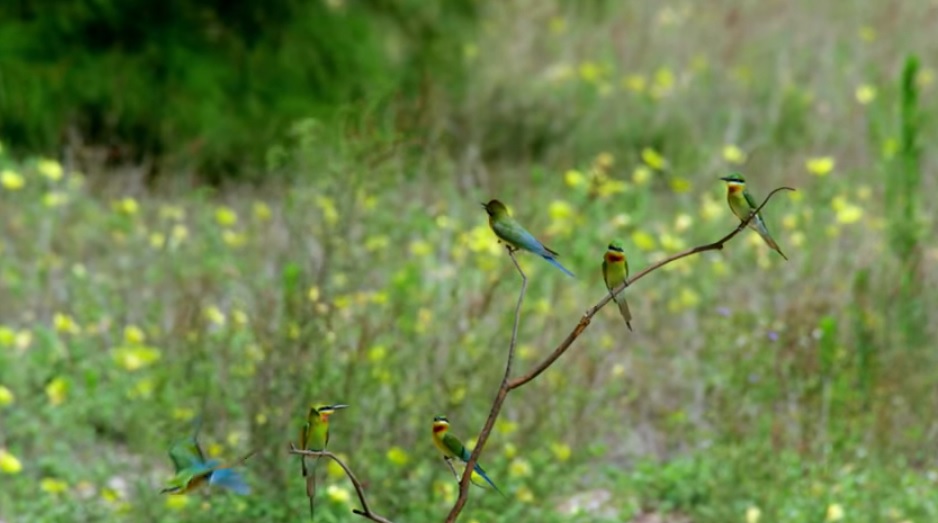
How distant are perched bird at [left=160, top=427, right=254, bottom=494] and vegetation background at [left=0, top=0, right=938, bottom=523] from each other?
1.18 metres

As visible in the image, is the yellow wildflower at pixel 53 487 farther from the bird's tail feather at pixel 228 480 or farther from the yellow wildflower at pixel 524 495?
the bird's tail feather at pixel 228 480

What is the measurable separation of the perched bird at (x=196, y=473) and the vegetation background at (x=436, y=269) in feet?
3.86

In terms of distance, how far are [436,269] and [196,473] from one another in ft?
10.9

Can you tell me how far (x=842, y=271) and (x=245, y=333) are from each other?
2.17 metres

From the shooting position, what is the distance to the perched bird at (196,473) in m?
2.14

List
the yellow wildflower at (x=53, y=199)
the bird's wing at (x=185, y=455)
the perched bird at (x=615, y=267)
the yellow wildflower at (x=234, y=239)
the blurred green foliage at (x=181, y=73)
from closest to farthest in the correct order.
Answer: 1. the perched bird at (x=615, y=267)
2. the bird's wing at (x=185, y=455)
3. the yellow wildflower at (x=53, y=199)
4. the yellow wildflower at (x=234, y=239)
5. the blurred green foliage at (x=181, y=73)

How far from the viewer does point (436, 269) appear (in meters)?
5.46

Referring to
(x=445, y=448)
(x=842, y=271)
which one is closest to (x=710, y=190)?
(x=842, y=271)

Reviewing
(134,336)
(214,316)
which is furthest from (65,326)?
(214,316)

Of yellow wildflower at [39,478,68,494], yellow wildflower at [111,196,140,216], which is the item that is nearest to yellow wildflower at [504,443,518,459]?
yellow wildflower at [39,478,68,494]

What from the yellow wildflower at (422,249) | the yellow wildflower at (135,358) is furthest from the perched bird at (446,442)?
the yellow wildflower at (422,249)

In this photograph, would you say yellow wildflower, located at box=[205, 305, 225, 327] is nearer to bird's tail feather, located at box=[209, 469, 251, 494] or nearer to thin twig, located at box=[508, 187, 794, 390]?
bird's tail feather, located at box=[209, 469, 251, 494]

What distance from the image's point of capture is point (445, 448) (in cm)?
215

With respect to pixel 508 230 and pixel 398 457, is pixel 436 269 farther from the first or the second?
pixel 508 230
